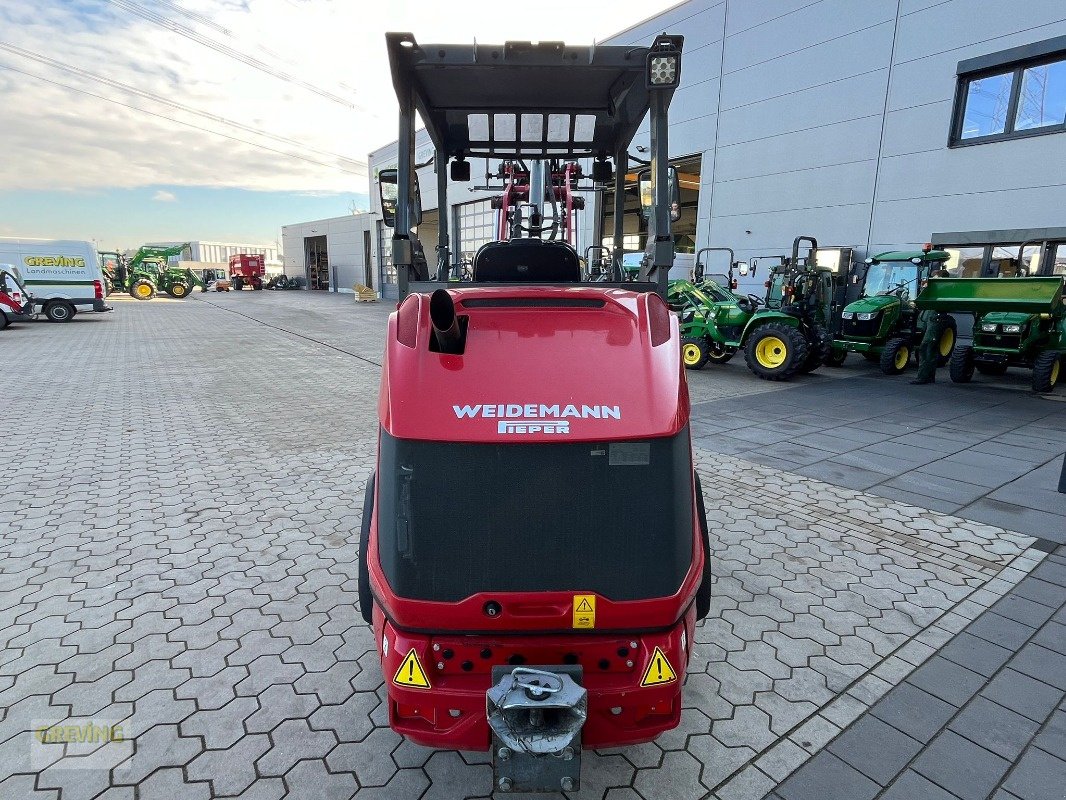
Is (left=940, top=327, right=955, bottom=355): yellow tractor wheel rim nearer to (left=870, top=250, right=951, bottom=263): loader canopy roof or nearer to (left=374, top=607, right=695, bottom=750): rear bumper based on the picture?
(left=870, top=250, right=951, bottom=263): loader canopy roof

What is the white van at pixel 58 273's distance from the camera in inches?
668

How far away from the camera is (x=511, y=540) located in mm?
1762

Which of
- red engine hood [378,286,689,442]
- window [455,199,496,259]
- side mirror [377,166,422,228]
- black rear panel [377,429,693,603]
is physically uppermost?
window [455,199,496,259]

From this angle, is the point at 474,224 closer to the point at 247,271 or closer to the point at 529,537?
the point at 529,537

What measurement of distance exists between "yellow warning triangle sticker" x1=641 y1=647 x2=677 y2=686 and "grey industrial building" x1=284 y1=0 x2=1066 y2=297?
5.58 metres

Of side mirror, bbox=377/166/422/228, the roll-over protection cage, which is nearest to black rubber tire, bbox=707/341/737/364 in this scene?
the roll-over protection cage

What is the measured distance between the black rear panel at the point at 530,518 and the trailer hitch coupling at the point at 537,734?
11.4 inches

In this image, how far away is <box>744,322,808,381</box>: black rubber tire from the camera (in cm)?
927

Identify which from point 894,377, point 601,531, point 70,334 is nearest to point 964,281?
point 894,377

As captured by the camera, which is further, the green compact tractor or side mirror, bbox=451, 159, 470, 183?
the green compact tractor

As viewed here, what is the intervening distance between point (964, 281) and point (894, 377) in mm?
2254

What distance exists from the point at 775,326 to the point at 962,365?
301 centimetres

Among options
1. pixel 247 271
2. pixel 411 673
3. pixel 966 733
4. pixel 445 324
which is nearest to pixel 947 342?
pixel 966 733

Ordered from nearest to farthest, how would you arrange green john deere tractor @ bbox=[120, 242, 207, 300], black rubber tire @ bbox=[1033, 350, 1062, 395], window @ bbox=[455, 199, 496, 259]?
black rubber tire @ bbox=[1033, 350, 1062, 395] → window @ bbox=[455, 199, 496, 259] → green john deere tractor @ bbox=[120, 242, 207, 300]
